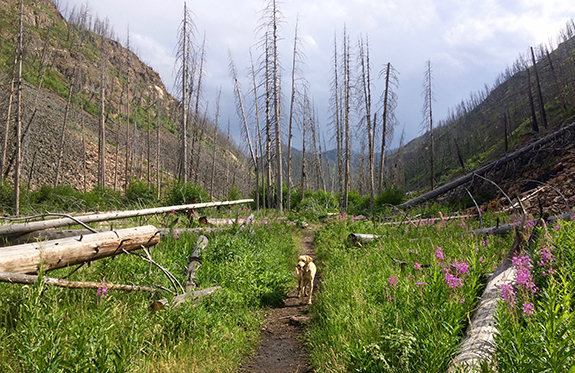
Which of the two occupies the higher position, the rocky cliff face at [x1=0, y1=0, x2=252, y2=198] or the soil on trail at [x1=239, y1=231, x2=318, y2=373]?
the rocky cliff face at [x1=0, y1=0, x2=252, y2=198]

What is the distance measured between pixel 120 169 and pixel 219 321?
128 feet

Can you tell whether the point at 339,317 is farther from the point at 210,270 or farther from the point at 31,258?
the point at 31,258

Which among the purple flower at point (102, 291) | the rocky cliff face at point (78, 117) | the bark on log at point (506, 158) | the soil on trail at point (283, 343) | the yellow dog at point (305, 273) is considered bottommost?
the soil on trail at point (283, 343)

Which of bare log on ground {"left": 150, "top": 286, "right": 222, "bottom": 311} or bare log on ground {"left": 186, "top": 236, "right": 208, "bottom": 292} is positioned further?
bare log on ground {"left": 186, "top": 236, "right": 208, "bottom": 292}

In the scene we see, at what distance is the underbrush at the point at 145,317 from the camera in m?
2.21

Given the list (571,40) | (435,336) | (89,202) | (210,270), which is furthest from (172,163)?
(571,40)

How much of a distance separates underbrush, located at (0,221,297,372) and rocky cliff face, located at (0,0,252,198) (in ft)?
43.5

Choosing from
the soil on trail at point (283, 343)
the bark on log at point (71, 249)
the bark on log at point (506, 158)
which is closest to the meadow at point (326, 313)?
the soil on trail at point (283, 343)

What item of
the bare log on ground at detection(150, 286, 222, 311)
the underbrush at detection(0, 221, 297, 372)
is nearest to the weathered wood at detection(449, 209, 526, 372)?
the underbrush at detection(0, 221, 297, 372)

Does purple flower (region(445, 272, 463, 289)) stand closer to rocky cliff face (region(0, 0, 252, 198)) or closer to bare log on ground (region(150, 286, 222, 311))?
bare log on ground (region(150, 286, 222, 311))

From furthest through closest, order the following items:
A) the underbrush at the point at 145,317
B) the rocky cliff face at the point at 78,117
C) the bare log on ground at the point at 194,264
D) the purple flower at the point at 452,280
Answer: the rocky cliff face at the point at 78,117 < the bare log on ground at the point at 194,264 < the purple flower at the point at 452,280 < the underbrush at the point at 145,317

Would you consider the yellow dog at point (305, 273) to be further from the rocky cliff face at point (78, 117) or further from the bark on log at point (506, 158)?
the rocky cliff face at point (78, 117)

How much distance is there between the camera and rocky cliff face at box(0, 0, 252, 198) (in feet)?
86.6

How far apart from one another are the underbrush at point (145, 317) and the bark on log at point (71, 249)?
11.6 inches
